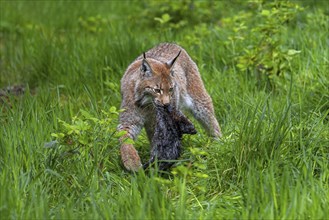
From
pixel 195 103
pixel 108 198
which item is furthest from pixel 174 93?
pixel 108 198

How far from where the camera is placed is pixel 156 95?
18.0 feet

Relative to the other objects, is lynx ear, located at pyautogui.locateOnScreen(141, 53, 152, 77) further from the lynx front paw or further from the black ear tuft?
the lynx front paw

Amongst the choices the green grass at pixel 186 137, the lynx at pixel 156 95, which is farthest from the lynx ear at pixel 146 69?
the green grass at pixel 186 137

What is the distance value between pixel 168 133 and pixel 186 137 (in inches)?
13.1

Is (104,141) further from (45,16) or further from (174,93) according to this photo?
(45,16)

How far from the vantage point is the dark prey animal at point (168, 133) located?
519cm

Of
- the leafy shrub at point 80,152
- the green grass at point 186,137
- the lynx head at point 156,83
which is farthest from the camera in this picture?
the lynx head at point 156,83

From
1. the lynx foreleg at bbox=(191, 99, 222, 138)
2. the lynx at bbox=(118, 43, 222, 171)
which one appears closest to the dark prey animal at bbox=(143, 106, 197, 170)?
the lynx at bbox=(118, 43, 222, 171)

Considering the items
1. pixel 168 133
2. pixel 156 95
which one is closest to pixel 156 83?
pixel 156 95

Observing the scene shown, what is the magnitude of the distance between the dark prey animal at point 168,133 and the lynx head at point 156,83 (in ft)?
0.30

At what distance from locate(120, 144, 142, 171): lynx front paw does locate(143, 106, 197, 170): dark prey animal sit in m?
0.10

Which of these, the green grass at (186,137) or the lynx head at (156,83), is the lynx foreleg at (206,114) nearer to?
the green grass at (186,137)

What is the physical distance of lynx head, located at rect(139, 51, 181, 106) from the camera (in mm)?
5461

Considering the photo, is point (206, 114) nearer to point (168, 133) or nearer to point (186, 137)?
point (186, 137)
